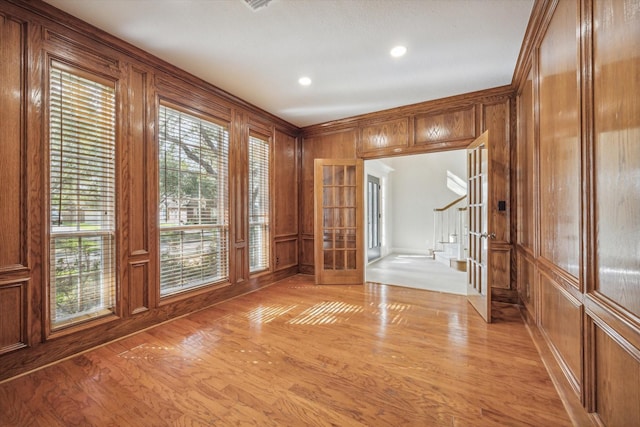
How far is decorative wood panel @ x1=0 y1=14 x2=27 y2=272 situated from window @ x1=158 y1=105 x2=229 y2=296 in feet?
3.36

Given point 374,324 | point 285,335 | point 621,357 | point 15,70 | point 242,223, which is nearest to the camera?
point 621,357

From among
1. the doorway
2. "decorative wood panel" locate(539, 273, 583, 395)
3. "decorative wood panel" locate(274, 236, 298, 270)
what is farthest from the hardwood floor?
the doorway

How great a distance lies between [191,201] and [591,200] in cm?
335

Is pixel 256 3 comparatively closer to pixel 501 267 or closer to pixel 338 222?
pixel 338 222

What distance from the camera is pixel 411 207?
25.8ft

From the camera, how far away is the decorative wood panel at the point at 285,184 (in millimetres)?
4484

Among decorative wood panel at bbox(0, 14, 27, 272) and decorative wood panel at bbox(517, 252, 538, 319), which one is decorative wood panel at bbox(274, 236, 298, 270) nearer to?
decorative wood panel at bbox(0, 14, 27, 272)

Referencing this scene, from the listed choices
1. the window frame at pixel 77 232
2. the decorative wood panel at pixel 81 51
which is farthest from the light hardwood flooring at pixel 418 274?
the decorative wood panel at pixel 81 51

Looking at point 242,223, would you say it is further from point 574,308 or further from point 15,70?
point 574,308

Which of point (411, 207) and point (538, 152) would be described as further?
point (411, 207)

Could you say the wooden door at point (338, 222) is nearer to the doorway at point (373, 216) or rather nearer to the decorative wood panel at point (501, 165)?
the decorative wood panel at point (501, 165)

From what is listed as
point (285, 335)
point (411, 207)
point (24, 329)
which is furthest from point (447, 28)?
point (411, 207)

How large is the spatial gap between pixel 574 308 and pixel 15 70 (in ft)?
12.9

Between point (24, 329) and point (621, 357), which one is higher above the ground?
point (621, 357)
